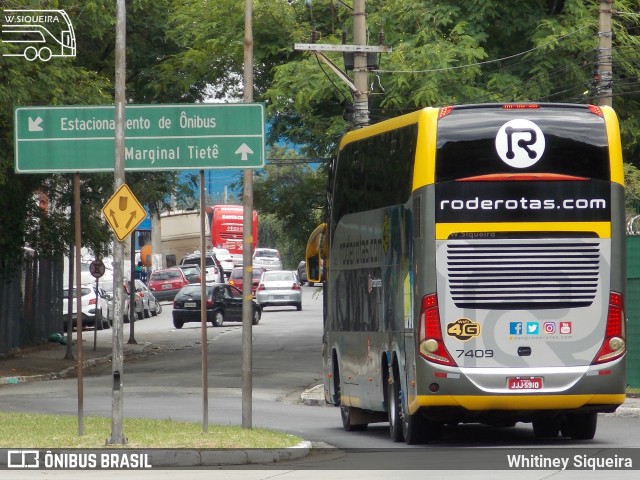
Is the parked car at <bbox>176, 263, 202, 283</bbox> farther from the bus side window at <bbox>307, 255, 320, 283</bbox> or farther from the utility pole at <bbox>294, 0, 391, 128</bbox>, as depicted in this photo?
the bus side window at <bbox>307, 255, 320, 283</bbox>

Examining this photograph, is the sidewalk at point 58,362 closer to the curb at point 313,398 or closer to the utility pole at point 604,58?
the curb at point 313,398

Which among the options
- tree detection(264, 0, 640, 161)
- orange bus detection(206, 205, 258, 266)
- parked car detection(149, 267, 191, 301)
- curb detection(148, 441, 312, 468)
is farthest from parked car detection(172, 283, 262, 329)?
curb detection(148, 441, 312, 468)

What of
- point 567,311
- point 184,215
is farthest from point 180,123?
point 184,215

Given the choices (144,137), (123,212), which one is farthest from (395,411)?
(144,137)

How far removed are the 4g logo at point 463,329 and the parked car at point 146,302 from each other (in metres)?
43.5

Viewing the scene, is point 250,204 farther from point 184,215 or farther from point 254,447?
point 184,215

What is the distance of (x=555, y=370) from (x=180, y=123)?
5342 millimetres

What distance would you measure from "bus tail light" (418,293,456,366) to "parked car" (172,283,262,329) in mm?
34872

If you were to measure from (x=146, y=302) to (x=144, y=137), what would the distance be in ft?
145

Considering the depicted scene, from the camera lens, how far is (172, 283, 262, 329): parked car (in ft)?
165

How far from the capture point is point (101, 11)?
100 ft

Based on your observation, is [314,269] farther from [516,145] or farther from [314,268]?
[516,145]

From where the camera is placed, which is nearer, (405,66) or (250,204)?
(250,204)

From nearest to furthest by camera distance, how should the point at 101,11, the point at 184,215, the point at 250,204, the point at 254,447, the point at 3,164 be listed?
the point at 254,447 < the point at 250,204 < the point at 3,164 < the point at 101,11 < the point at 184,215
